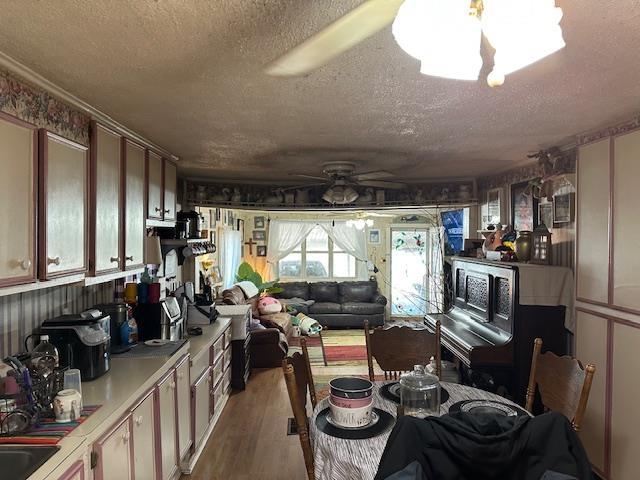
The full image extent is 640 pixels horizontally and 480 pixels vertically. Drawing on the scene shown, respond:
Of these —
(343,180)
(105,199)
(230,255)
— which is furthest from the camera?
(230,255)

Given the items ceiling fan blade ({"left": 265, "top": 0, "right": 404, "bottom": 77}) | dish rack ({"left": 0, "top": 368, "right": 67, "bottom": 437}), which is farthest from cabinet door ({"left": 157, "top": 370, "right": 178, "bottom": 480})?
ceiling fan blade ({"left": 265, "top": 0, "right": 404, "bottom": 77})

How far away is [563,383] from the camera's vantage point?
2.21 metres

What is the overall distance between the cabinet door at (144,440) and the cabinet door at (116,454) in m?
0.06

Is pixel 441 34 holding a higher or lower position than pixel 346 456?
higher

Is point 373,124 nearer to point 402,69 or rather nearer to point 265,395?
point 402,69

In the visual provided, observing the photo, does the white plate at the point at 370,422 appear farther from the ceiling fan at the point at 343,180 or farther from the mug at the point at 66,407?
the ceiling fan at the point at 343,180

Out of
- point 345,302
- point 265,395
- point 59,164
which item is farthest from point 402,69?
point 345,302

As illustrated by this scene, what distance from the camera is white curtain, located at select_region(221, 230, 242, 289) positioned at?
7.10 m

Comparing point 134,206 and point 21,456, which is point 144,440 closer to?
point 21,456

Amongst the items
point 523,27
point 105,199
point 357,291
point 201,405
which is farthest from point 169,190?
point 357,291

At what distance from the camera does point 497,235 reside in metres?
3.88

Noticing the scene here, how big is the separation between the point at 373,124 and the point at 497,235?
194cm

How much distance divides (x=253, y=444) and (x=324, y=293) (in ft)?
15.8

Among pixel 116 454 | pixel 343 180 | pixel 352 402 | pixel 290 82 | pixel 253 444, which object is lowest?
pixel 253 444
